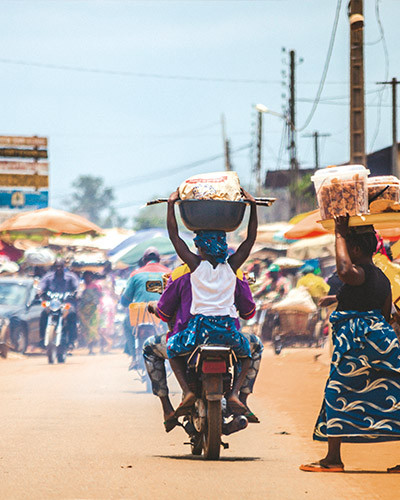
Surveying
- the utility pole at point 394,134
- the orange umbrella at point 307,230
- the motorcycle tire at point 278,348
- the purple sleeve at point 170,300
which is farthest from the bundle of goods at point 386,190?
the utility pole at point 394,134

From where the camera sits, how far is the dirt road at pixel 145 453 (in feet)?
21.5

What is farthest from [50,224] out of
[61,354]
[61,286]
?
[61,354]

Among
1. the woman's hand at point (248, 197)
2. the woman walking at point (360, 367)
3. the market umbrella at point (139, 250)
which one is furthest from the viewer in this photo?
the market umbrella at point (139, 250)

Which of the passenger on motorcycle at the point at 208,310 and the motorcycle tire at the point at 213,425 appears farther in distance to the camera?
the passenger on motorcycle at the point at 208,310

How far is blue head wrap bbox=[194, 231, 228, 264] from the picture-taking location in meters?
8.13

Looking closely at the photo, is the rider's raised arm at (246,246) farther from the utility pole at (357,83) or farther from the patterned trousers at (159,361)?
the utility pole at (357,83)

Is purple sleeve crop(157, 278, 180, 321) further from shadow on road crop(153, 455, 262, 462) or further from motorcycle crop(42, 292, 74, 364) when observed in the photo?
motorcycle crop(42, 292, 74, 364)

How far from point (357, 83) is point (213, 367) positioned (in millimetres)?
12723

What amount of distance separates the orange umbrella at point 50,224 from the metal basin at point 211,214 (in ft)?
61.4

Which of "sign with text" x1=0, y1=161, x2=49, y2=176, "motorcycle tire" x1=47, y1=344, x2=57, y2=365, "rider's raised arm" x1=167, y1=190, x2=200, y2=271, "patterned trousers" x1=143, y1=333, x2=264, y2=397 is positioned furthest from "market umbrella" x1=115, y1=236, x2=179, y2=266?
"rider's raised arm" x1=167, y1=190, x2=200, y2=271

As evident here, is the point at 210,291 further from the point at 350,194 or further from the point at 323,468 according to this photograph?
the point at 323,468

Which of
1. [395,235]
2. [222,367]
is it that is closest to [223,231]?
[222,367]

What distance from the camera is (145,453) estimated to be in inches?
332

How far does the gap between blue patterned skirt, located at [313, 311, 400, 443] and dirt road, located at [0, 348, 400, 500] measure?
320 mm
